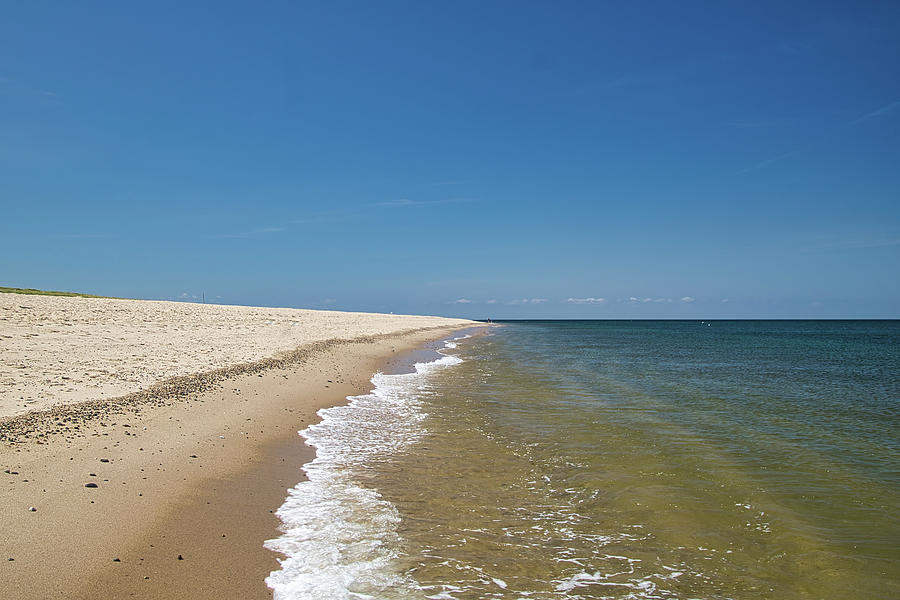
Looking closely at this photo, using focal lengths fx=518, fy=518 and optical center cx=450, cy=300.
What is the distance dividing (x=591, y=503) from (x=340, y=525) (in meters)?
3.91

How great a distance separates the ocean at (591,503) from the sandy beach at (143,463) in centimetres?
67

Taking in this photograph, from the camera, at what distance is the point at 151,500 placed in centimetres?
718

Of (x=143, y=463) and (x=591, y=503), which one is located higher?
(x=143, y=463)

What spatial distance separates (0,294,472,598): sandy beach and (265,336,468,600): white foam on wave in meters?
0.27

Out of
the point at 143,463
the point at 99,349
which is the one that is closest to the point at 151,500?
the point at 143,463

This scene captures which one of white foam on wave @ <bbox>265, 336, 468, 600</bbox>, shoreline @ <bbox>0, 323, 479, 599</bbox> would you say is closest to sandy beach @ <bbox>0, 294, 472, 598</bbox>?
shoreline @ <bbox>0, 323, 479, 599</bbox>

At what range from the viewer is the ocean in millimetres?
5777

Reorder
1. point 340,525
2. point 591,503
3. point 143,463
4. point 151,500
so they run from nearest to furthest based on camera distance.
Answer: point 340,525 → point 151,500 → point 591,503 → point 143,463

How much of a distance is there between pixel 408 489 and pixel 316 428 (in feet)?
15.9

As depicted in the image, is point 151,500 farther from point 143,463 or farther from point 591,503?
point 591,503

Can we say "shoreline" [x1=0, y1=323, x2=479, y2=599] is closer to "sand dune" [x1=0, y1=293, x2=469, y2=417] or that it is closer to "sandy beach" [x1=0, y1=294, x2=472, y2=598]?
"sandy beach" [x1=0, y1=294, x2=472, y2=598]

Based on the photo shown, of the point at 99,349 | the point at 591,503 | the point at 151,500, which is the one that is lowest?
the point at 591,503

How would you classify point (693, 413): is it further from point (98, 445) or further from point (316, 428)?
point (98, 445)

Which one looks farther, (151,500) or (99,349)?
(99,349)
